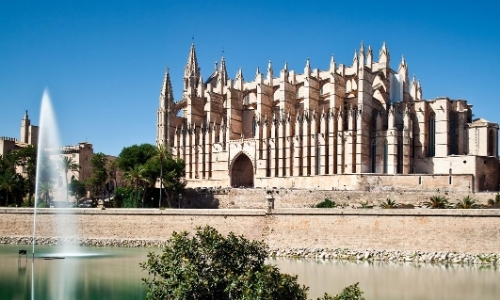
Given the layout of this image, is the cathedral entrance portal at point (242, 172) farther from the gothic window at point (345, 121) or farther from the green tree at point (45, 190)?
the green tree at point (45, 190)

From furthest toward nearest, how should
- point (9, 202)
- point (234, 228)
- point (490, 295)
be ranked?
1. point (9, 202)
2. point (234, 228)
3. point (490, 295)

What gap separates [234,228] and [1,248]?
1263 cm

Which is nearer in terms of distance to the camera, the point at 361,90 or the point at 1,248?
the point at 1,248

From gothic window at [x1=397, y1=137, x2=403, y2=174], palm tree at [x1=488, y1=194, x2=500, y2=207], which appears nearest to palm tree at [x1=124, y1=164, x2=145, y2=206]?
gothic window at [x1=397, y1=137, x2=403, y2=174]

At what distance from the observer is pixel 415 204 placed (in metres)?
37.1

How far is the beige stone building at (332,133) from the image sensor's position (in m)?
42.5

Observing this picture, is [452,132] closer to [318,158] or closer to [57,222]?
[318,158]

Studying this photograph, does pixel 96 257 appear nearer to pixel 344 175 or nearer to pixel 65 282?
pixel 65 282

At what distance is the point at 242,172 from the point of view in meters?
52.7

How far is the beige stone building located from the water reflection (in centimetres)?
1377

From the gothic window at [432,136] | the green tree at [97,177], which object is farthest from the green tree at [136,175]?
the gothic window at [432,136]

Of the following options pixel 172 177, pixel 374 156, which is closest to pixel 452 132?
pixel 374 156

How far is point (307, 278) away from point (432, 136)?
79.3 ft

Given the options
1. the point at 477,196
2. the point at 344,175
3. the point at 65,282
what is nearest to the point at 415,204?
the point at 477,196
